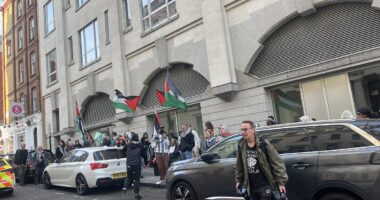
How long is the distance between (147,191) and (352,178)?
725 cm

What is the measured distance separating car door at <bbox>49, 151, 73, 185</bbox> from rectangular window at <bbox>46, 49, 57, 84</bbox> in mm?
14994

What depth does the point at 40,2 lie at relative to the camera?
29281 mm

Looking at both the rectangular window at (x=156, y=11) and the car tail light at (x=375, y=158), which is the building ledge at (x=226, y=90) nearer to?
the rectangular window at (x=156, y=11)

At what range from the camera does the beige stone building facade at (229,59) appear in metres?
11.1

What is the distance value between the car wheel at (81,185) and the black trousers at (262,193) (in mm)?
7667

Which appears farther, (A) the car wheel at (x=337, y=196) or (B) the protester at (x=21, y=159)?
(B) the protester at (x=21, y=159)

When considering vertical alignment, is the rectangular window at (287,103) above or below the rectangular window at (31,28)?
below

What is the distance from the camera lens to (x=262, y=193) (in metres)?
4.65

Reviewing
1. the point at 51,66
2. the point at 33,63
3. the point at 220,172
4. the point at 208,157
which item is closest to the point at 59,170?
the point at 208,157

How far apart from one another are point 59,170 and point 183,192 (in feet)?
22.5

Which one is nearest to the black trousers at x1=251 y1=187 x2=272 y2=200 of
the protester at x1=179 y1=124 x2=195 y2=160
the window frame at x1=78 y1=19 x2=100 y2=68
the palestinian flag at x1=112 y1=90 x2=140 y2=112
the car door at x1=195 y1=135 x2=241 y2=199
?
the car door at x1=195 y1=135 x2=241 y2=199

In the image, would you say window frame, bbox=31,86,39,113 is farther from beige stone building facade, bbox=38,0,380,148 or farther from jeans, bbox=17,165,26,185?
jeans, bbox=17,165,26,185

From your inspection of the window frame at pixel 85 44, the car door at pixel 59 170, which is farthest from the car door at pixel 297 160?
the window frame at pixel 85 44

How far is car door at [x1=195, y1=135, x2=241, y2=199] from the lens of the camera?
21.1 feet
